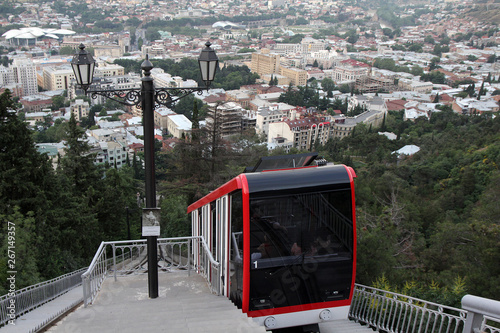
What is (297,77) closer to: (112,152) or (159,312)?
(112,152)

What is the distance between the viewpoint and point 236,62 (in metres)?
86.0

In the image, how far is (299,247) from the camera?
3.70 metres

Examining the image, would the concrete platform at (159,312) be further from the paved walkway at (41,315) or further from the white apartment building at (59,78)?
the white apartment building at (59,78)

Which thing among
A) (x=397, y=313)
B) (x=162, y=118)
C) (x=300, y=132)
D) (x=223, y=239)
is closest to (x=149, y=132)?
(x=223, y=239)

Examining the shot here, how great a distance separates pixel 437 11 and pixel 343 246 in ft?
521

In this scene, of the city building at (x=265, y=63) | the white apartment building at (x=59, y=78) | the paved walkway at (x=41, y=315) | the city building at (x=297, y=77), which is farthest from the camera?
the city building at (x=265, y=63)

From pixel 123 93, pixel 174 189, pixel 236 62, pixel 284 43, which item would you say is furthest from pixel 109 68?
pixel 123 93

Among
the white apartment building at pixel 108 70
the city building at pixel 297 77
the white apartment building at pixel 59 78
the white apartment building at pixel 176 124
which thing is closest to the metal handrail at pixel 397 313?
the white apartment building at pixel 176 124

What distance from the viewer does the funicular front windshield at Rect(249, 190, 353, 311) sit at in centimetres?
363

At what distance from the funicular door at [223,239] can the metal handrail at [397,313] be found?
1.41 m

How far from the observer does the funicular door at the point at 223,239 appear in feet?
13.2

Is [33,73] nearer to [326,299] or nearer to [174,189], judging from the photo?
[174,189]

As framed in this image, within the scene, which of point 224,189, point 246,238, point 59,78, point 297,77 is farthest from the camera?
point 297,77

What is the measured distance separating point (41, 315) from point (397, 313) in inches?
134
